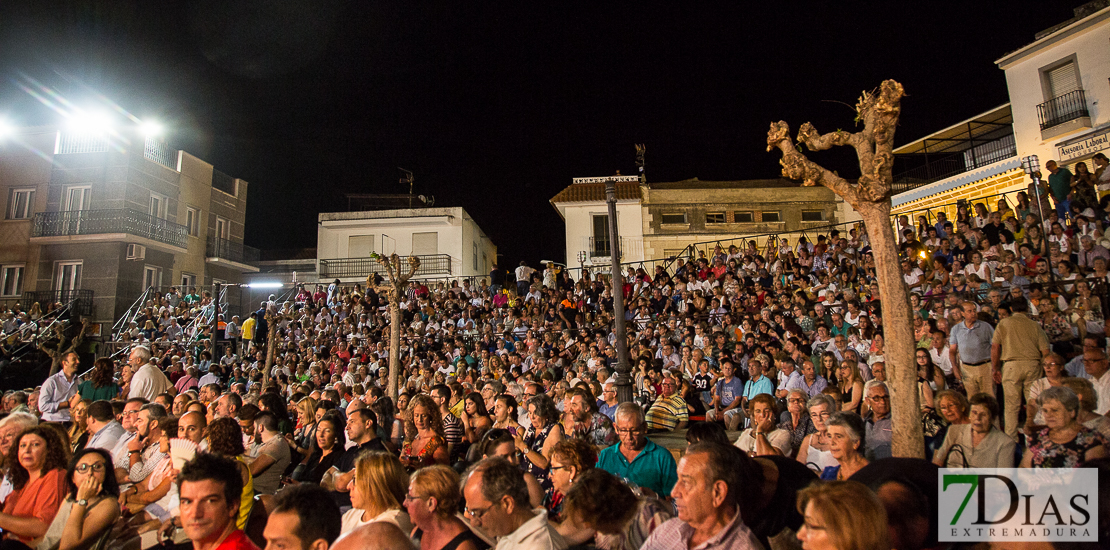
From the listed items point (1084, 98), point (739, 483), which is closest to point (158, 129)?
point (739, 483)

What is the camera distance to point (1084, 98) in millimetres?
18672

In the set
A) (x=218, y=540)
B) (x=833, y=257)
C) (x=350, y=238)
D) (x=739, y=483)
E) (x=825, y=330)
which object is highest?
(x=350, y=238)

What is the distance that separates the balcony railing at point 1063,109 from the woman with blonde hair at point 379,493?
76.1ft

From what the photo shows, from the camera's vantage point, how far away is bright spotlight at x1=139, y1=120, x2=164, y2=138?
2584 centimetres

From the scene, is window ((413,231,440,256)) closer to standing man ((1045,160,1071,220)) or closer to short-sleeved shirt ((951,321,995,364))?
standing man ((1045,160,1071,220))

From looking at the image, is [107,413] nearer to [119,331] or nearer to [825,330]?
[825,330]

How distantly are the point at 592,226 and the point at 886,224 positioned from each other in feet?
78.8

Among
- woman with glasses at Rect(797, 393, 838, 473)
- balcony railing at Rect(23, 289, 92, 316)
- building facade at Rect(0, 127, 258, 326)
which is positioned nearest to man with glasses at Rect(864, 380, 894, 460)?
woman with glasses at Rect(797, 393, 838, 473)

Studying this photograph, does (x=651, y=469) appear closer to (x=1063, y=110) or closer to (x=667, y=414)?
(x=667, y=414)

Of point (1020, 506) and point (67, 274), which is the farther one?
point (67, 274)

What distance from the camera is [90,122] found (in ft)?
82.6

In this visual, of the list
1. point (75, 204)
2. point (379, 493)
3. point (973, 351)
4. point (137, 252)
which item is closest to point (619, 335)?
point (973, 351)

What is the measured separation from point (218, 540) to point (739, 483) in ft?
8.75

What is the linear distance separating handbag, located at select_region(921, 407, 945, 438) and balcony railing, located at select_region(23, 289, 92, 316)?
27749mm
